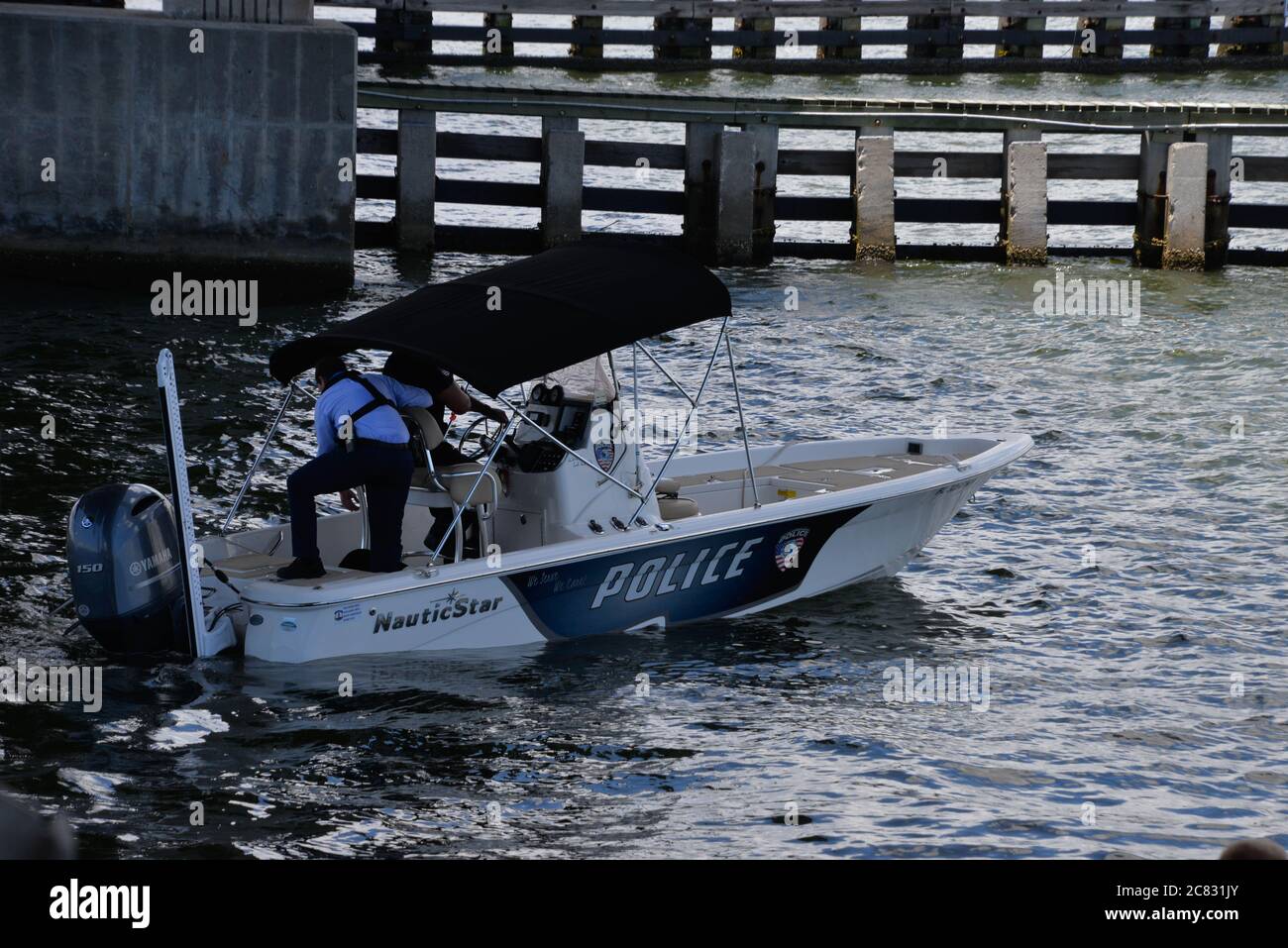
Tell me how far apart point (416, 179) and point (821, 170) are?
205 inches

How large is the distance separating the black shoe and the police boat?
0.23ft

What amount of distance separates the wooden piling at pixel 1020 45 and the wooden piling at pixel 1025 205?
13.5 m

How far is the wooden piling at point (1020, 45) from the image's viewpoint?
109 feet

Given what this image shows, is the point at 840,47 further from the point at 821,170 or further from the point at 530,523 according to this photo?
the point at 530,523

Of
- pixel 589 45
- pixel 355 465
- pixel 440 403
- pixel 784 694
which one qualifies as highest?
pixel 589 45

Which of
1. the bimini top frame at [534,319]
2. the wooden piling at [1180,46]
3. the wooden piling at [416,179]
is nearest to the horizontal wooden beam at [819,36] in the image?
the wooden piling at [1180,46]

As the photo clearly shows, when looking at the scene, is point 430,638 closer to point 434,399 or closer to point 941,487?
point 434,399

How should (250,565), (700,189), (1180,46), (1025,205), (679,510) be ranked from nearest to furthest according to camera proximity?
(250,565), (679,510), (1025,205), (700,189), (1180,46)

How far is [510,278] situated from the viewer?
405 inches

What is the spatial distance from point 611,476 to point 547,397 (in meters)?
0.67

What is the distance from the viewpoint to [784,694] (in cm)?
960

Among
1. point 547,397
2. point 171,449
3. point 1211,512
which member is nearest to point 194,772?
point 171,449

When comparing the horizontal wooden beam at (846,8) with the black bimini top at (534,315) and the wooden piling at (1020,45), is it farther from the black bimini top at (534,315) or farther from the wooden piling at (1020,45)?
the black bimini top at (534,315)

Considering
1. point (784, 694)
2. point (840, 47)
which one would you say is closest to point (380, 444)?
point (784, 694)
